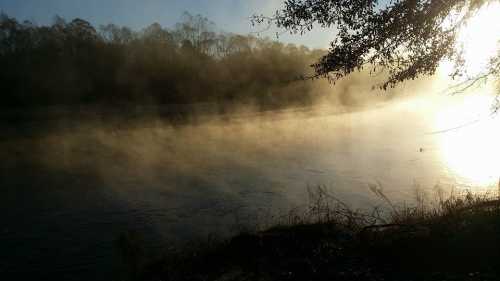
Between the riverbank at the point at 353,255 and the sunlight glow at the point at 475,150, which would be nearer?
the riverbank at the point at 353,255

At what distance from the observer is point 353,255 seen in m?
4.66

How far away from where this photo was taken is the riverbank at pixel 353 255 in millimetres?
4129

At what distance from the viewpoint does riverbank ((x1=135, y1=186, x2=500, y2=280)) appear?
13.5 ft

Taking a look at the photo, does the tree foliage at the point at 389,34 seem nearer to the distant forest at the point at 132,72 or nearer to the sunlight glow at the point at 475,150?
the sunlight glow at the point at 475,150

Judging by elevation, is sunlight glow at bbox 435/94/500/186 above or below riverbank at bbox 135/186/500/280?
above

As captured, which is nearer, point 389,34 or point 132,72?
point 389,34

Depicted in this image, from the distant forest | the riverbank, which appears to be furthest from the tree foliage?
the distant forest

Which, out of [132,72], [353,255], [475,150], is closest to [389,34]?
[353,255]

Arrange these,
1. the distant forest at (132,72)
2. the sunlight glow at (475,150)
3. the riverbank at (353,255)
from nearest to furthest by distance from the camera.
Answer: the riverbank at (353,255) < the sunlight glow at (475,150) < the distant forest at (132,72)

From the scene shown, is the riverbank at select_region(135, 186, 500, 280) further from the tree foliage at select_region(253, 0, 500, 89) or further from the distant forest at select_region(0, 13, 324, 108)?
the distant forest at select_region(0, 13, 324, 108)

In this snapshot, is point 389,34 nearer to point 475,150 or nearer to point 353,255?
point 353,255

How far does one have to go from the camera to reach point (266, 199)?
10.7 metres

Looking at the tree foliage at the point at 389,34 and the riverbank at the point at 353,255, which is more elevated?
the tree foliage at the point at 389,34

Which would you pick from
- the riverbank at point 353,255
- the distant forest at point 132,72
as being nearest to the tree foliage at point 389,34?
the riverbank at point 353,255
